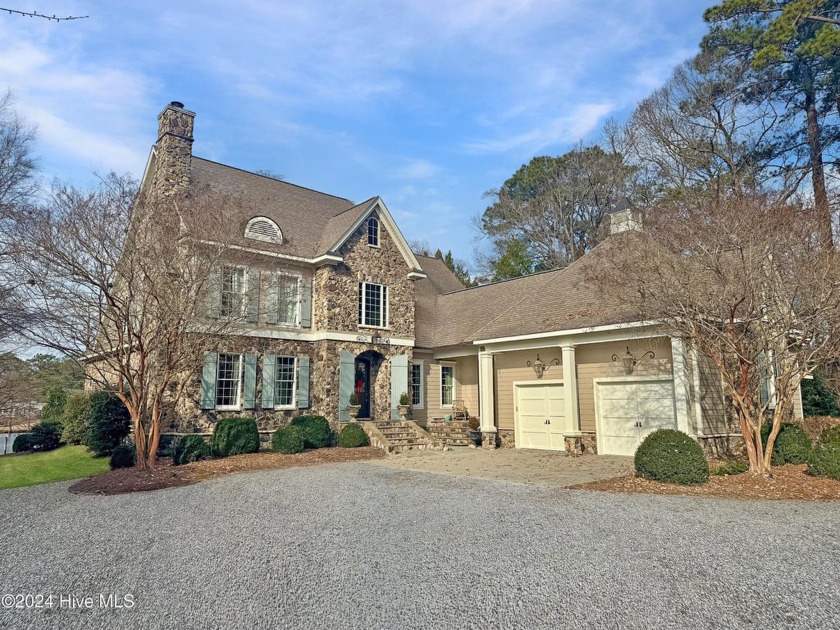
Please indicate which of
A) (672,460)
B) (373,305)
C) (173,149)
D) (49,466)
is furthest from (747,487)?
(173,149)

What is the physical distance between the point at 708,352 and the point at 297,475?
919 centimetres

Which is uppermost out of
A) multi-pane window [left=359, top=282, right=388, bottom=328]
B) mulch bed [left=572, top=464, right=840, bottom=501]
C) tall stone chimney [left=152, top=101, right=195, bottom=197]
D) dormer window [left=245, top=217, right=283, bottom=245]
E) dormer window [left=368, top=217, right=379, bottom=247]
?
tall stone chimney [left=152, top=101, right=195, bottom=197]

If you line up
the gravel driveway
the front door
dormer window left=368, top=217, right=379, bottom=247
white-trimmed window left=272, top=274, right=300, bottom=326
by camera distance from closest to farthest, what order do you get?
1. the gravel driveway
2. white-trimmed window left=272, top=274, right=300, bottom=326
3. dormer window left=368, top=217, right=379, bottom=247
4. the front door

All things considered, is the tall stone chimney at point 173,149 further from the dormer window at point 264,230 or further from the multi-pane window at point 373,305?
the multi-pane window at point 373,305

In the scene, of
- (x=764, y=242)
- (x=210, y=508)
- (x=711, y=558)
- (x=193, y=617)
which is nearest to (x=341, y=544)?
(x=193, y=617)

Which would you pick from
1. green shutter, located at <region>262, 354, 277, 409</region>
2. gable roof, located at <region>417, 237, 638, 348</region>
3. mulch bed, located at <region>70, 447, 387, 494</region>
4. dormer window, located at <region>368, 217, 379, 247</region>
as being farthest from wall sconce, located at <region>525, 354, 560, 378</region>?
green shutter, located at <region>262, 354, 277, 409</region>

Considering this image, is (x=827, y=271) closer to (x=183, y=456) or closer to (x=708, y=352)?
(x=708, y=352)

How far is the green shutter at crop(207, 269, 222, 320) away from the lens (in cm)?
1373

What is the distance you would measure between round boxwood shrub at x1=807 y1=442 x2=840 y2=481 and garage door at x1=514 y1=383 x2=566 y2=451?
261 inches

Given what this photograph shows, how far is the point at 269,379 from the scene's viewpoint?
17.2 meters

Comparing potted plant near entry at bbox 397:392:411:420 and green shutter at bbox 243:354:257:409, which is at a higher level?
green shutter at bbox 243:354:257:409

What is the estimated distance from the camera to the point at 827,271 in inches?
391

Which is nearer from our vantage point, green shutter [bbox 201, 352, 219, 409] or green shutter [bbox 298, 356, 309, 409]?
green shutter [bbox 201, 352, 219, 409]

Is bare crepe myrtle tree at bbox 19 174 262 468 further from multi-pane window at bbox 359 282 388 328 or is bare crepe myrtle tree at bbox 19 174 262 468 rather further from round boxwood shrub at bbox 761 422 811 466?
round boxwood shrub at bbox 761 422 811 466
